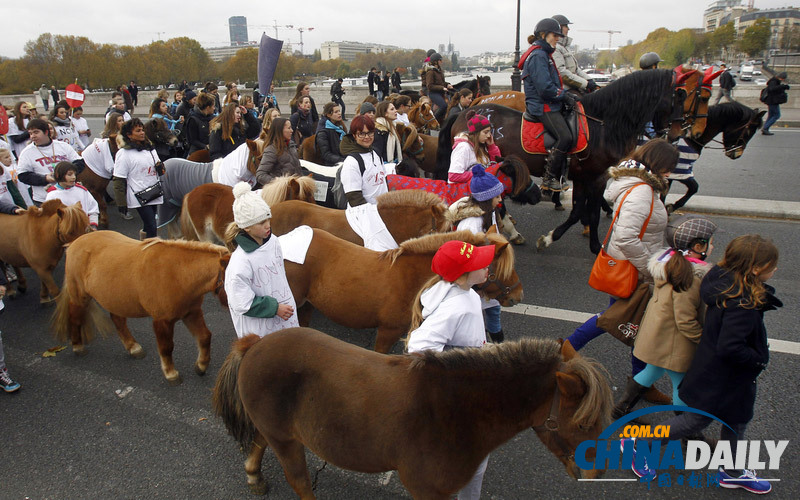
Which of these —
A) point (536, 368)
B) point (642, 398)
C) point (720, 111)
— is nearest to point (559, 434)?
point (536, 368)

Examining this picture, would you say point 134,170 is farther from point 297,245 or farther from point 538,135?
point 538,135

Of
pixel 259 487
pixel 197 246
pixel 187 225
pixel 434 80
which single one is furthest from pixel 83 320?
pixel 434 80

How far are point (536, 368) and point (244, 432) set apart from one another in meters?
1.81

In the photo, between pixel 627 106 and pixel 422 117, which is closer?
pixel 627 106

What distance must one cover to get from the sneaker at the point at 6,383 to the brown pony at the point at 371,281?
2727mm

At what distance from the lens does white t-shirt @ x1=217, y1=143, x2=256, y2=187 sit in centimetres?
663

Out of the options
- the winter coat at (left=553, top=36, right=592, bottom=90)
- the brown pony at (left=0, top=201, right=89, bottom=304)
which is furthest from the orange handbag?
the winter coat at (left=553, top=36, right=592, bottom=90)

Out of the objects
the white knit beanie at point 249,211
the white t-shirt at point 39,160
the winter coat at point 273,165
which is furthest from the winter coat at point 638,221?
the white t-shirt at point 39,160

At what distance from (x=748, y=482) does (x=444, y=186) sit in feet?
12.8

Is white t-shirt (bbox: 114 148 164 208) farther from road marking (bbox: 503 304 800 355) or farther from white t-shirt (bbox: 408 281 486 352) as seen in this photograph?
white t-shirt (bbox: 408 281 486 352)

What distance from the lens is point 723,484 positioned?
10.3ft

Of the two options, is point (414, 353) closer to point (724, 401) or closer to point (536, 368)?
point (536, 368)

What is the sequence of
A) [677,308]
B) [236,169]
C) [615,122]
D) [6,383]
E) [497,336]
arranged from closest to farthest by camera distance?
[677,308] → [6,383] → [497,336] → [236,169] → [615,122]

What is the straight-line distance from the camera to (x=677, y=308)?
3236 mm
